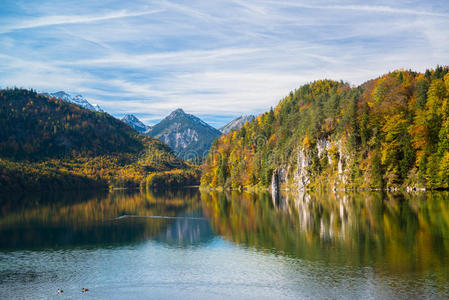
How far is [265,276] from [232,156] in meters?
155

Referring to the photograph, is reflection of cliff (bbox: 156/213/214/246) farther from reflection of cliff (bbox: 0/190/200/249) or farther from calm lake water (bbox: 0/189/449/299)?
reflection of cliff (bbox: 0/190/200/249)

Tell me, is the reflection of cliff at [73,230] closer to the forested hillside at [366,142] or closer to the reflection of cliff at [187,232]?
the reflection of cliff at [187,232]

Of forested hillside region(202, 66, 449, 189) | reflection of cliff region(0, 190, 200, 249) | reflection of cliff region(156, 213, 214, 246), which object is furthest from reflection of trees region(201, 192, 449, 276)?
forested hillside region(202, 66, 449, 189)

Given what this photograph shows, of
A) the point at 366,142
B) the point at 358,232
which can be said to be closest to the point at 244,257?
the point at 358,232

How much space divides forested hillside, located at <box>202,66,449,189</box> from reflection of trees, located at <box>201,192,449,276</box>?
Answer: 78.4 feet

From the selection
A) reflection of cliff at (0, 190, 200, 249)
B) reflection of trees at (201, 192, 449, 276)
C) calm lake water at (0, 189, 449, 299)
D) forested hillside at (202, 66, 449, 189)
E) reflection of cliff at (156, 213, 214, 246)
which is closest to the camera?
calm lake water at (0, 189, 449, 299)

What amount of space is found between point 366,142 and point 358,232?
68.8 m

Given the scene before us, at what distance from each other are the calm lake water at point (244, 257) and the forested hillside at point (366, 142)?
2919 cm

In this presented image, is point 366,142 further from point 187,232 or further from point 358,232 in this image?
point 187,232

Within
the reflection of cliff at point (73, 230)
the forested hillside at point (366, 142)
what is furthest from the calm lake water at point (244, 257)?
the forested hillside at point (366, 142)

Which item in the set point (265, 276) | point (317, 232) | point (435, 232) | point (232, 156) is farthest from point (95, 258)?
point (232, 156)

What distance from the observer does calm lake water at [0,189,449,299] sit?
2920 cm

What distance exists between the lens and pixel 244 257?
1548 inches

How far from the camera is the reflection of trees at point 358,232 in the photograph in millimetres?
36031
